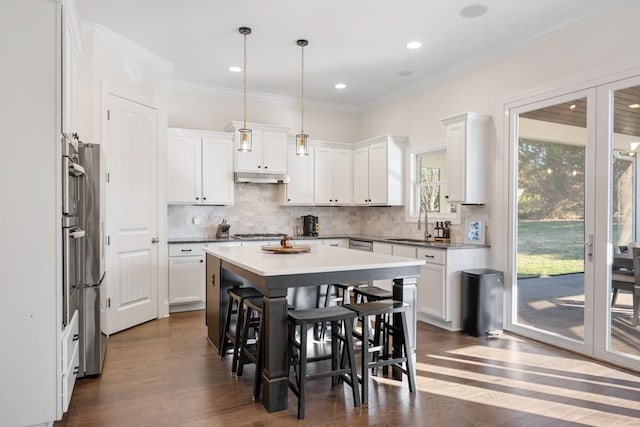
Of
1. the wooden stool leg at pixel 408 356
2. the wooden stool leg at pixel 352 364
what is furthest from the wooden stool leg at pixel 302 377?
the wooden stool leg at pixel 408 356

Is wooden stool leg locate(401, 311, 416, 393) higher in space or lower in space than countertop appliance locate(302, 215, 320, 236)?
lower

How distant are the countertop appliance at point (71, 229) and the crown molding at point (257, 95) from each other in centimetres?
311

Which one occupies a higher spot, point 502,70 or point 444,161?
point 502,70

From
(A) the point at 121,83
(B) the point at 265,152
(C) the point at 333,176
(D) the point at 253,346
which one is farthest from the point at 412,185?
(A) the point at 121,83

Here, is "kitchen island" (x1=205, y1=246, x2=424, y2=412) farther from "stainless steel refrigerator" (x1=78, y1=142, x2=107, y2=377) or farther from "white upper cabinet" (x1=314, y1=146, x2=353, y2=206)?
"white upper cabinet" (x1=314, y1=146, x2=353, y2=206)

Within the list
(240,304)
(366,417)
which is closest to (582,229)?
(366,417)

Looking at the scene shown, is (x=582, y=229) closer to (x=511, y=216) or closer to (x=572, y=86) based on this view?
(x=511, y=216)

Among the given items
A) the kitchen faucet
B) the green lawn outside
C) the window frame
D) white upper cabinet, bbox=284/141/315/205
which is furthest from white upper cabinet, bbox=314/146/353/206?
the green lawn outside

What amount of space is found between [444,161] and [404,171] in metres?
0.69

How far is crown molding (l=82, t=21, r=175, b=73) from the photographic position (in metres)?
4.08

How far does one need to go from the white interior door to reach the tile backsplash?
0.92m

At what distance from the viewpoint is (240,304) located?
10.7 feet

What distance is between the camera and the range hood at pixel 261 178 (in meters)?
5.91
